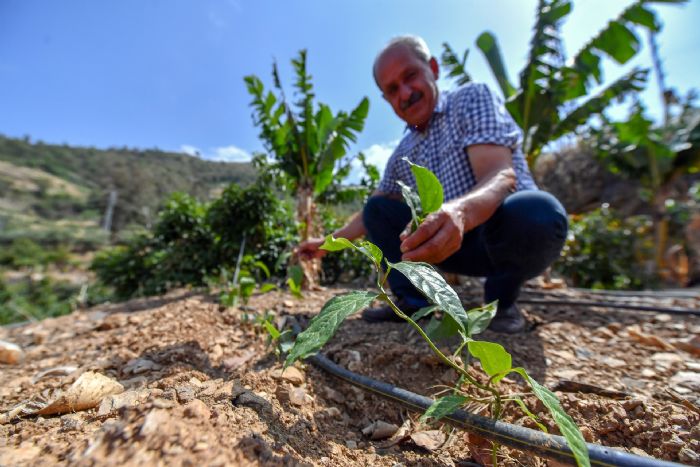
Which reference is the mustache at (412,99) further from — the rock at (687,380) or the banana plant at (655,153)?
the banana plant at (655,153)

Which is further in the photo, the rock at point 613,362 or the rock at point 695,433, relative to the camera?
the rock at point 613,362

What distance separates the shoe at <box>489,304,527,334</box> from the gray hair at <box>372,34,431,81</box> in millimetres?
1119

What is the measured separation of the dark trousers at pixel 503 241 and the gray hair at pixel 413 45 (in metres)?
0.65

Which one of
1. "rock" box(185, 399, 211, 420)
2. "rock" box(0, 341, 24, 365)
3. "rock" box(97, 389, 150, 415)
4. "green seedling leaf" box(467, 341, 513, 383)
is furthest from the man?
"rock" box(0, 341, 24, 365)

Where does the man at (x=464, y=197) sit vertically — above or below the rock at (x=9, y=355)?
above

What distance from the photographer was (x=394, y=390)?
0.71 m

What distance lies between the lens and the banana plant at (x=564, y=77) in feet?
10.9

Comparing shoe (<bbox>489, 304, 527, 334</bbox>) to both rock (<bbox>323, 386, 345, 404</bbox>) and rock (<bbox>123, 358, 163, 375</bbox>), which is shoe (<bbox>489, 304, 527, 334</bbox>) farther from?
rock (<bbox>123, 358, 163, 375</bbox>)

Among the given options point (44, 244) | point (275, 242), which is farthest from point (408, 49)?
point (44, 244)

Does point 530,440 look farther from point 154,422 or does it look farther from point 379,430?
point 154,422

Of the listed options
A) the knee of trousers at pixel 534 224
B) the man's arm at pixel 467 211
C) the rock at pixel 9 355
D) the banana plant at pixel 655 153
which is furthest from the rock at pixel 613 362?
the banana plant at pixel 655 153

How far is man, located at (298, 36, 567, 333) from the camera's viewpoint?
966 millimetres

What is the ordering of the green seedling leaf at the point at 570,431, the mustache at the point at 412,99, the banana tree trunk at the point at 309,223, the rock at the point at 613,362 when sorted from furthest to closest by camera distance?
the banana tree trunk at the point at 309,223
the mustache at the point at 412,99
the rock at the point at 613,362
the green seedling leaf at the point at 570,431

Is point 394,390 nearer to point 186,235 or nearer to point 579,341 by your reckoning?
point 579,341
